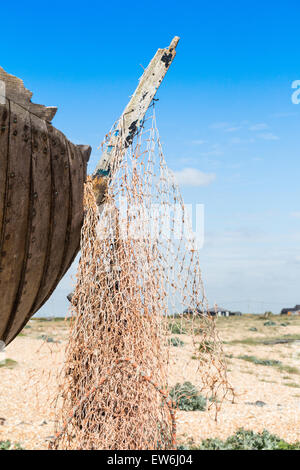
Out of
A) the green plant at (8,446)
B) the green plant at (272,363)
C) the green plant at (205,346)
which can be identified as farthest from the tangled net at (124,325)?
the green plant at (272,363)

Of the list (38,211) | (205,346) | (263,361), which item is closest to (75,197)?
(38,211)

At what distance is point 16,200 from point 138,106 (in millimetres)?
1473


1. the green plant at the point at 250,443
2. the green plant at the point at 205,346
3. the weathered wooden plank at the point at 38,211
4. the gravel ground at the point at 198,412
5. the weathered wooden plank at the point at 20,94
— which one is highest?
the weathered wooden plank at the point at 20,94

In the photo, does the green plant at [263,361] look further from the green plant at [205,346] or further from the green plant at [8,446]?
the green plant at [205,346]

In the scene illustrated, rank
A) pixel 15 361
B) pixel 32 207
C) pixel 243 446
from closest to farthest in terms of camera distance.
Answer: pixel 32 207 → pixel 243 446 → pixel 15 361

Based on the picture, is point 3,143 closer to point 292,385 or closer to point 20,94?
point 20,94

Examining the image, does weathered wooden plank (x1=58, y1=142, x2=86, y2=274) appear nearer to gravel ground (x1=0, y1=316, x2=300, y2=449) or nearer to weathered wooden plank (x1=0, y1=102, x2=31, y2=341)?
weathered wooden plank (x1=0, y1=102, x2=31, y2=341)

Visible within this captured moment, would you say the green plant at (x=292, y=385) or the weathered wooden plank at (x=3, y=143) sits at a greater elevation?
the weathered wooden plank at (x=3, y=143)

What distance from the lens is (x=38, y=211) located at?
11.2ft

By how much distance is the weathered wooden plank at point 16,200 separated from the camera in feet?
10.5

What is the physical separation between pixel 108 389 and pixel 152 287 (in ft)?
2.98

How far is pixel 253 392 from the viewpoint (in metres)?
11.1
